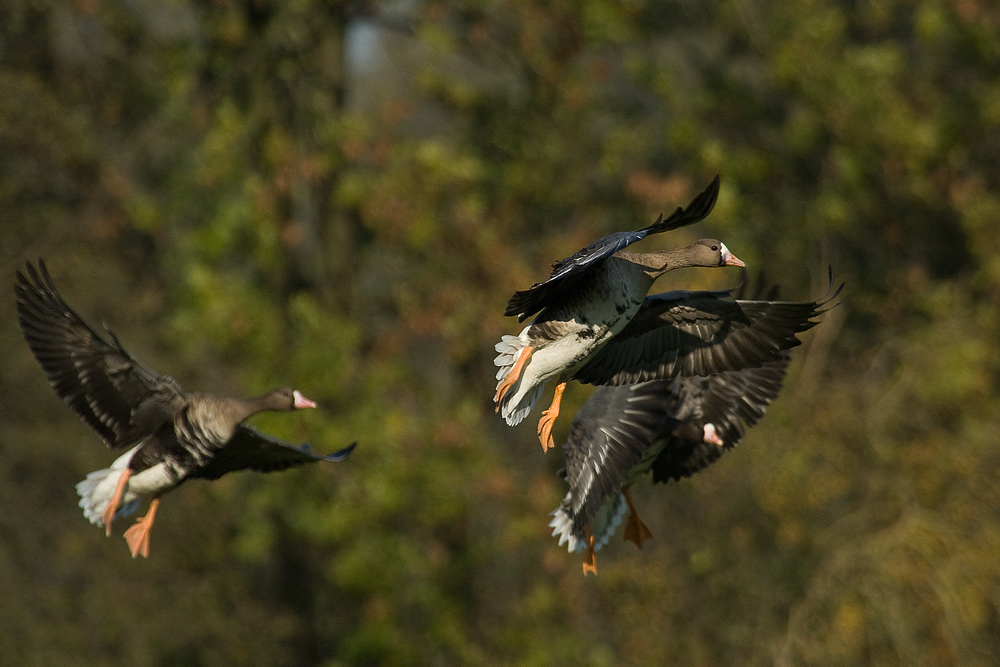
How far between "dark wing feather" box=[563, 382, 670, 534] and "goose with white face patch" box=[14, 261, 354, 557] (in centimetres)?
167

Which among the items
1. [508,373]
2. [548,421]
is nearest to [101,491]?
[508,373]

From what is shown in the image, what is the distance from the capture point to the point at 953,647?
1318cm

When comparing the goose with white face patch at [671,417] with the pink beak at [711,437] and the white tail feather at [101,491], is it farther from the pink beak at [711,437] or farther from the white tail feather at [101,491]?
the white tail feather at [101,491]

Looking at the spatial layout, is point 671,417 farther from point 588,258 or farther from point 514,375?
point 588,258

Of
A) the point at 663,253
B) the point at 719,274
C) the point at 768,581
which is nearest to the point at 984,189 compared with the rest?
the point at 719,274

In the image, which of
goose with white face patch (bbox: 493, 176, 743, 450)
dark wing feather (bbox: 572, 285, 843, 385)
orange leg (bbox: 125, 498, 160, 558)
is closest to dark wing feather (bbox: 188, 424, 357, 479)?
orange leg (bbox: 125, 498, 160, 558)

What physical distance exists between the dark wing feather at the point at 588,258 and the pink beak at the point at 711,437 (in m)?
2.22

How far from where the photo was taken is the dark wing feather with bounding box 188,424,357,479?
297 inches

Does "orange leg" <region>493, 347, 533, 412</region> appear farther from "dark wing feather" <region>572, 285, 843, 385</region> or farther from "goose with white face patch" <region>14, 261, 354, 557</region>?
"goose with white face patch" <region>14, 261, 354, 557</region>

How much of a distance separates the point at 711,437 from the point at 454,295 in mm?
8939

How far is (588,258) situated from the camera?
5922mm

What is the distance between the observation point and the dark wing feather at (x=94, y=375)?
7680mm

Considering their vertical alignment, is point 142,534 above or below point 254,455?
below

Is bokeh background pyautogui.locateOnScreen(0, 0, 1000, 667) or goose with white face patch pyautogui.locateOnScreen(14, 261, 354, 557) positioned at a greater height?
bokeh background pyautogui.locateOnScreen(0, 0, 1000, 667)
